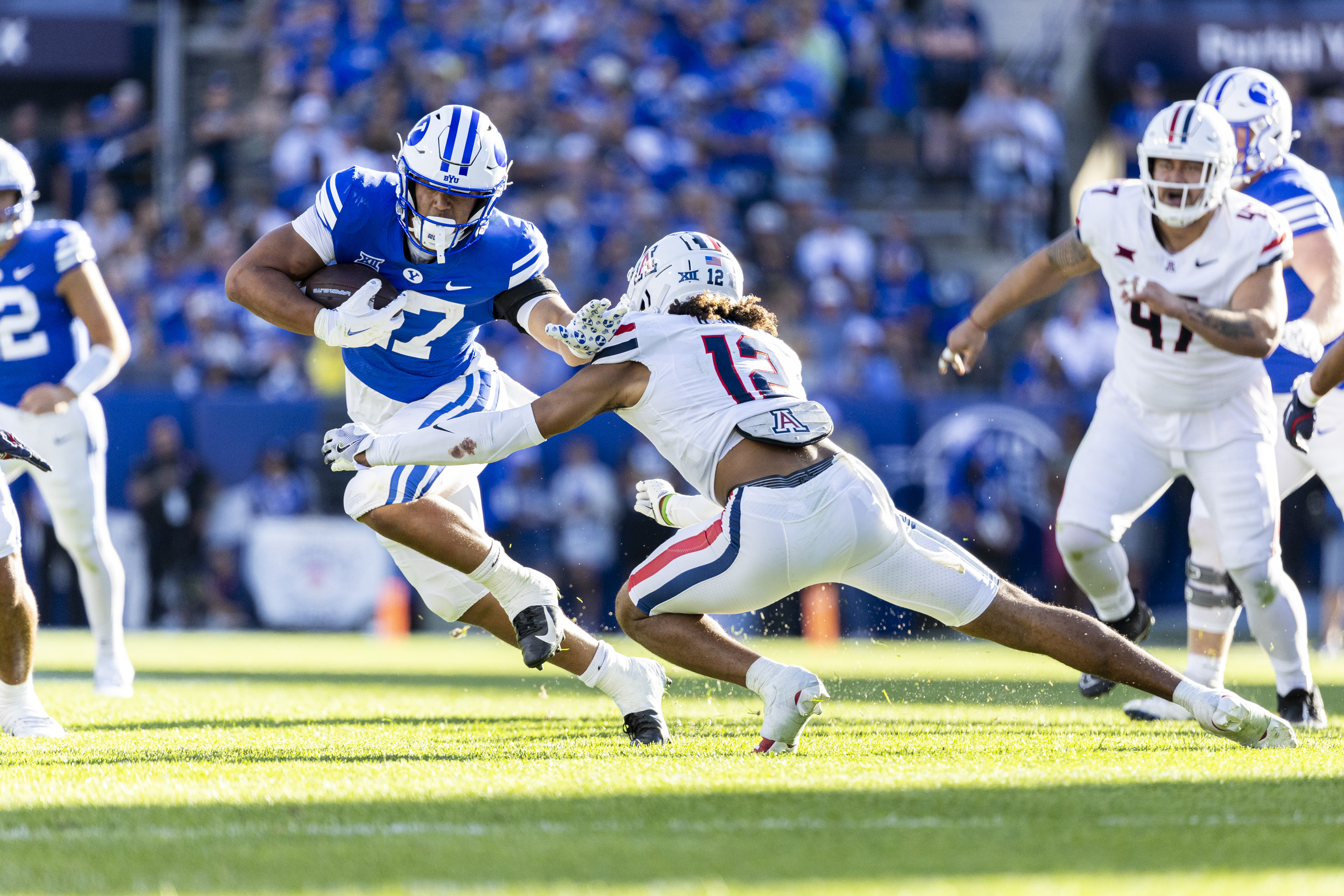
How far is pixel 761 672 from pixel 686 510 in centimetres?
68

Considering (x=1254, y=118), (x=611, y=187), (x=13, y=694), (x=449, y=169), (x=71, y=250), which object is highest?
(x=611, y=187)

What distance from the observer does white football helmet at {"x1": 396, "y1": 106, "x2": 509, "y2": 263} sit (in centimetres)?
458

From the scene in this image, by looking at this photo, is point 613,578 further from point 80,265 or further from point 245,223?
point 80,265

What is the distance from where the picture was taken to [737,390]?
409 centimetres

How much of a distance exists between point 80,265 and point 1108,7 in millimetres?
11373

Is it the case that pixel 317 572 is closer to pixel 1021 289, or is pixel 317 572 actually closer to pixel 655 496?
pixel 655 496

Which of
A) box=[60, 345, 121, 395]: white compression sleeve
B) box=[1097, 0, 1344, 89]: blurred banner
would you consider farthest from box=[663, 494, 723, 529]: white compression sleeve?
box=[1097, 0, 1344, 89]: blurred banner

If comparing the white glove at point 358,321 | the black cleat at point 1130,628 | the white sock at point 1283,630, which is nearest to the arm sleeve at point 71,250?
the white glove at point 358,321

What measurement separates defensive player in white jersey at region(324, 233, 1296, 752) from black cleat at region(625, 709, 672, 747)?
1.24ft

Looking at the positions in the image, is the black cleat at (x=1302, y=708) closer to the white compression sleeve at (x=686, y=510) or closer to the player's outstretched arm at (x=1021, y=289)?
the player's outstretched arm at (x=1021, y=289)

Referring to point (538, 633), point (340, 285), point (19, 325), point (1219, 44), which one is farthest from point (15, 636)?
point (1219, 44)

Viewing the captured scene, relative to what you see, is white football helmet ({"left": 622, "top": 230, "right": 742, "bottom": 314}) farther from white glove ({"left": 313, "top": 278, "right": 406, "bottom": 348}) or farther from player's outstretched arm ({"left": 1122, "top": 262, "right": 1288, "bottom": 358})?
player's outstretched arm ({"left": 1122, "top": 262, "right": 1288, "bottom": 358})

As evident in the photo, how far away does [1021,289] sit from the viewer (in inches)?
197

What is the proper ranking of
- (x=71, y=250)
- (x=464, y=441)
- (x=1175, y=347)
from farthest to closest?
1. (x=71, y=250)
2. (x=1175, y=347)
3. (x=464, y=441)
